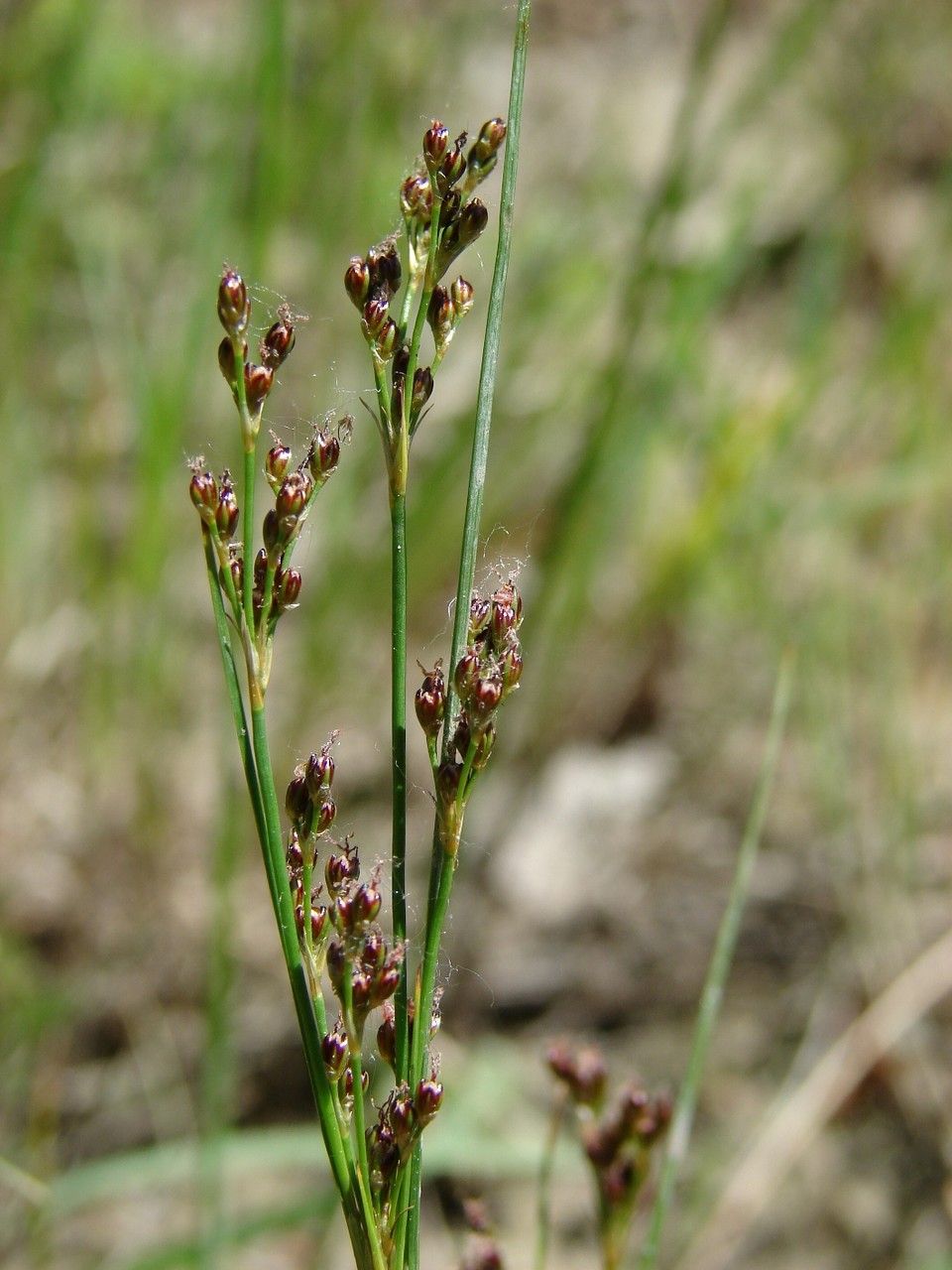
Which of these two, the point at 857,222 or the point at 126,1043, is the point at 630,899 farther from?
the point at 857,222

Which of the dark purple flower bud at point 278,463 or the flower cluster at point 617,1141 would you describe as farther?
the flower cluster at point 617,1141

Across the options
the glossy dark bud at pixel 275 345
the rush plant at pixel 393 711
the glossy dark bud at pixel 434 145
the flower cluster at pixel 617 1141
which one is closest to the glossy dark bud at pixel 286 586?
the rush plant at pixel 393 711

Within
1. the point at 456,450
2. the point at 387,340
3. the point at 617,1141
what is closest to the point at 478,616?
the point at 387,340

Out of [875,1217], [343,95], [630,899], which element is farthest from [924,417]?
[875,1217]

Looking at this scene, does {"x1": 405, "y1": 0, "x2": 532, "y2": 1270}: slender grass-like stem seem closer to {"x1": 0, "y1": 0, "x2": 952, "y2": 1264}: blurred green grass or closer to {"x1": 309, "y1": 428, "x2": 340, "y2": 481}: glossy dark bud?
{"x1": 309, "y1": 428, "x2": 340, "y2": 481}: glossy dark bud

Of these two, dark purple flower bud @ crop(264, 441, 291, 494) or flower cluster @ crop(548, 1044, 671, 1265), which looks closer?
dark purple flower bud @ crop(264, 441, 291, 494)

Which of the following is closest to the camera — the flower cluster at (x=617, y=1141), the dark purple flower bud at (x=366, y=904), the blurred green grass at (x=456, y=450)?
the dark purple flower bud at (x=366, y=904)

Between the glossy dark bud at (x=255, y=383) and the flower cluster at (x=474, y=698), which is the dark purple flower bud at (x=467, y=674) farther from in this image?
the glossy dark bud at (x=255, y=383)

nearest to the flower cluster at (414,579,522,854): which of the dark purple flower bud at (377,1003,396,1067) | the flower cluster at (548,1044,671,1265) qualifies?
the dark purple flower bud at (377,1003,396,1067)
